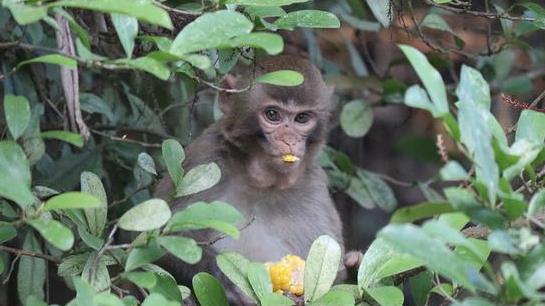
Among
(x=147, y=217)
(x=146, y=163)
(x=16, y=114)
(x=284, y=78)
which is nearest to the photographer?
(x=147, y=217)

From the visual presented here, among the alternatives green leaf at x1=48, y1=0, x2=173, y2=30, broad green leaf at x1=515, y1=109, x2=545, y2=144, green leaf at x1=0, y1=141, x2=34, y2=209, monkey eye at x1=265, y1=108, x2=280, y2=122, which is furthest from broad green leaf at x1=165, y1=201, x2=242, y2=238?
monkey eye at x1=265, y1=108, x2=280, y2=122

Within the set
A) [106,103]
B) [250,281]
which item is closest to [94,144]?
[106,103]

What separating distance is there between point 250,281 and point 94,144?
85.1 inches

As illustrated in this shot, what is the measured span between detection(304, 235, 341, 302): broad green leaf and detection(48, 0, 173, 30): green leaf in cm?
106

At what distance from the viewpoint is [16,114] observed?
3213mm

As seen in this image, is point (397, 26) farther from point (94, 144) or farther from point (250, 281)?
point (250, 281)

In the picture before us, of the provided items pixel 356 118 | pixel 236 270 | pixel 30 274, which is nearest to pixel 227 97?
pixel 356 118

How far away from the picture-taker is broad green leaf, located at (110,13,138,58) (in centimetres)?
299

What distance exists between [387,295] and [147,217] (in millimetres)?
784

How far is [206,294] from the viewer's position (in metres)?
3.57

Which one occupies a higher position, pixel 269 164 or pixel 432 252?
pixel 432 252

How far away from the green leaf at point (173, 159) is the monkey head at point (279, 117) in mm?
1236

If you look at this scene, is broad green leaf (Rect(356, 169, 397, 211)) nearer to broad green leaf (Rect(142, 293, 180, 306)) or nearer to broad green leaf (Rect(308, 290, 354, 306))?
broad green leaf (Rect(308, 290, 354, 306))

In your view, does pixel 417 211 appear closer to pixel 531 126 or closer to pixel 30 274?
pixel 531 126
